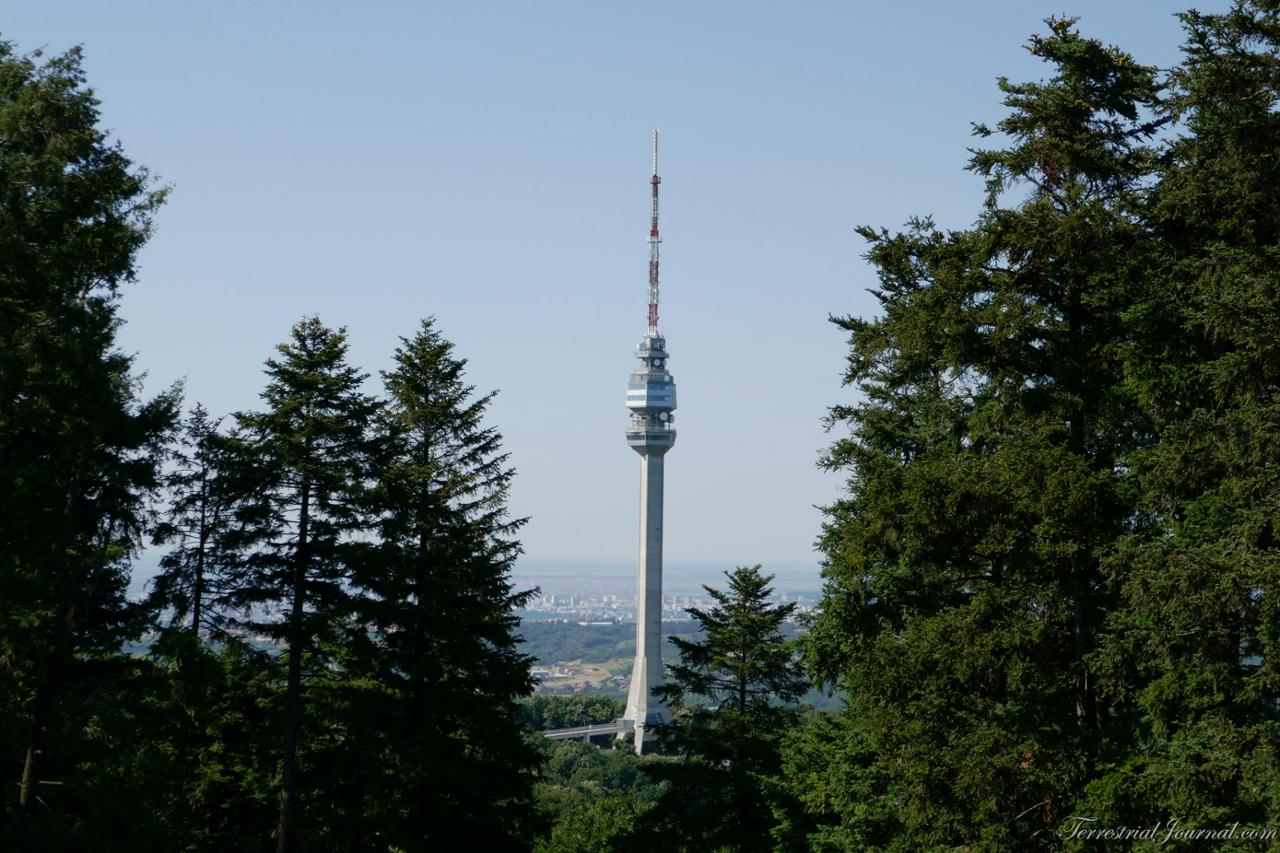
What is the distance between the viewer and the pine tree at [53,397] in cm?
1590

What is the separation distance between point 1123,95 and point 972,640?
6.93 m

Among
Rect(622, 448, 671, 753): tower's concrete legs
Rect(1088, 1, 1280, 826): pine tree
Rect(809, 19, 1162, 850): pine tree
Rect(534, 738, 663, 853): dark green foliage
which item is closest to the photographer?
Rect(1088, 1, 1280, 826): pine tree

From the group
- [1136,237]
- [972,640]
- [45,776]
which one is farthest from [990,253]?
[45,776]

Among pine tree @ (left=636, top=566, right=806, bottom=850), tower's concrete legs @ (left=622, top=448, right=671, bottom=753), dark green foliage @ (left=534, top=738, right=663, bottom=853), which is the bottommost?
dark green foliage @ (left=534, top=738, right=663, bottom=853)

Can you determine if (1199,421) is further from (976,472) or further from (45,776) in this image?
(45,776)

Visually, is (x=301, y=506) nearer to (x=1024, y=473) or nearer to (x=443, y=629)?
(x=443, y=629)

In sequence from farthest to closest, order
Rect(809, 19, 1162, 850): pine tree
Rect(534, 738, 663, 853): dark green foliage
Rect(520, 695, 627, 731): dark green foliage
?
1. Rect(520, 695, 627, 731): dark green foliage
2. Rect(534, 738, 663, 853): dark green foliage
3. Rect(809, 19, 1162, 850): pine tree

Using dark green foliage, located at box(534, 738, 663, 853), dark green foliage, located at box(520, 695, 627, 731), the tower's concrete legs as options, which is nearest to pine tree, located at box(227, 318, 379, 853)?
dark green foliage, located at box(534, 738, 663, 853)

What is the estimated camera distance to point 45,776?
1883 centimetres

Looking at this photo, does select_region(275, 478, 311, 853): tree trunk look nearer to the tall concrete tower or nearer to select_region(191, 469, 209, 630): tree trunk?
select_region(191, 469, 209, 630): tree trunk

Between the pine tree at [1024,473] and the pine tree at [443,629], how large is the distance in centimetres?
843

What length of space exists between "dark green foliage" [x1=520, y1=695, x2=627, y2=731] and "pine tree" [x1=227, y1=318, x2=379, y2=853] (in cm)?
11637

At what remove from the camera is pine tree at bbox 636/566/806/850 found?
28.6 meters

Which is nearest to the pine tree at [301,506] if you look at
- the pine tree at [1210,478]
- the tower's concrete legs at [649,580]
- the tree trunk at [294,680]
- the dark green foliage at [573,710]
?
the tree trunk at [294,680]
